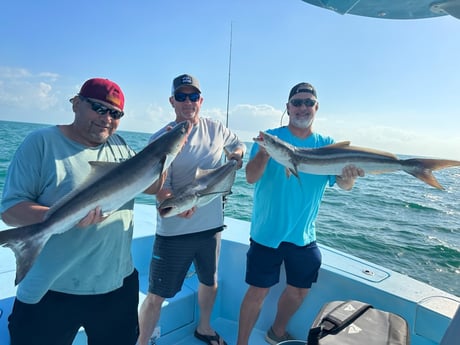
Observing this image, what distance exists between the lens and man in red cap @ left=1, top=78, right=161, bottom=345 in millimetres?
1733

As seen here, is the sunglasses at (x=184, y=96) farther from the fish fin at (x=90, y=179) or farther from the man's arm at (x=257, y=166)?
the fish fin at (x=90, y=179)

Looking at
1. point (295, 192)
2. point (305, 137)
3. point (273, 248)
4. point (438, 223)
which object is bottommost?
point (438, 223)

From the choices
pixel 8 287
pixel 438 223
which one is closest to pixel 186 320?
pixel 8 287

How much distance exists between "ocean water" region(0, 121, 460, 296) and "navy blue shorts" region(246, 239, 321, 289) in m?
5.50

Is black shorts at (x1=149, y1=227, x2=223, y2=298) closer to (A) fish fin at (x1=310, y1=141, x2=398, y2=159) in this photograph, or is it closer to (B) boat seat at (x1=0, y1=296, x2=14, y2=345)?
(B) boat seat at (x1=0, y1=296, x2=14, y2=345)

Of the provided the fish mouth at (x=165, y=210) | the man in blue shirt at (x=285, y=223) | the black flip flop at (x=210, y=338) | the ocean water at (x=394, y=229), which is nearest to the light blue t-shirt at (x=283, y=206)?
the man in blue shirt at (x=285, y=223)

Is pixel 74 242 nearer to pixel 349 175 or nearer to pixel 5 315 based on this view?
pixel 5 315

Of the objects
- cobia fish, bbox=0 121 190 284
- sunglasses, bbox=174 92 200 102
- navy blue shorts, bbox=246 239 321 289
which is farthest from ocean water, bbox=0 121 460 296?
cobia fish, bbox=0 121 190 284

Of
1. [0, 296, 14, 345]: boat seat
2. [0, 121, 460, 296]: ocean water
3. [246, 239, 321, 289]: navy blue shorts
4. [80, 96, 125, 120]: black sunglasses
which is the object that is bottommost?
[0, 121, 460, 296]: ocean water

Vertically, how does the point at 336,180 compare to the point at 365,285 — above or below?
above

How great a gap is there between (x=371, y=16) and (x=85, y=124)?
6.61 feet

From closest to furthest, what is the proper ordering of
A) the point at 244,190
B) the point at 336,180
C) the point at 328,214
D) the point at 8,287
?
1. the point at 8,287
2. the point at 336,180
3. the point at 328,214
4. the point at 244,190

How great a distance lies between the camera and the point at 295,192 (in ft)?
9.50

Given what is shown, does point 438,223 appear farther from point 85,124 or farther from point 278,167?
point 85,124
